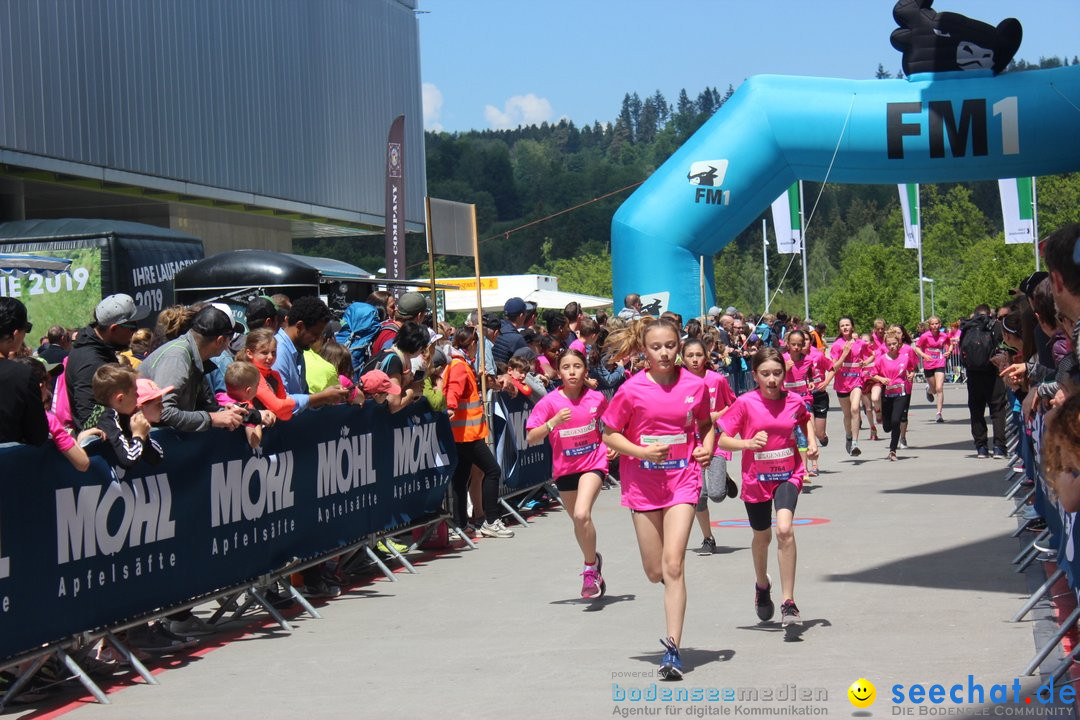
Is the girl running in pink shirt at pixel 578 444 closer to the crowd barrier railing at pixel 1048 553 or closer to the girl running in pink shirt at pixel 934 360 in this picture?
the crowd barrier railing at pixel 1048 553

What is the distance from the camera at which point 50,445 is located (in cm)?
667

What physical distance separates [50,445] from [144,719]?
1419 millimetres

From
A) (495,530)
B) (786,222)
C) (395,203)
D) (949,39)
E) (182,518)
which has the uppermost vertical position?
(949,39)

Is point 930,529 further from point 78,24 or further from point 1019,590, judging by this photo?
point 78,24

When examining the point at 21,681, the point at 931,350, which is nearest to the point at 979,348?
the point at 931,350

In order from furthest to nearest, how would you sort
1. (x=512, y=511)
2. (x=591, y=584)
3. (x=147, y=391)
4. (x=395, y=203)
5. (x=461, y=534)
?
(x=395, y=203), (x=512, y=511), (x=461, y=534), (x=591, y=584), (x=147, y=391)

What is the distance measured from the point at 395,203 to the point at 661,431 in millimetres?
25093

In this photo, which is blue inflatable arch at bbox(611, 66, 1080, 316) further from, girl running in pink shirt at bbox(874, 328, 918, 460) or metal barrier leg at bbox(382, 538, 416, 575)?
metal barrier leg at bbox(382, 538, 416, 575)

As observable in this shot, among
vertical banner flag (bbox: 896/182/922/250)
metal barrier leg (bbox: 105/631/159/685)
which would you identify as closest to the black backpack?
metal barrier leg (bbox: 105/631/159/685)

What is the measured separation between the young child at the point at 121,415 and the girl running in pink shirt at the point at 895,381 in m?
13.4

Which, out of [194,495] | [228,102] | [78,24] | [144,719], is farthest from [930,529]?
[228,102]

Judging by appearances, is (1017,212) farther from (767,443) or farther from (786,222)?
(767,443)

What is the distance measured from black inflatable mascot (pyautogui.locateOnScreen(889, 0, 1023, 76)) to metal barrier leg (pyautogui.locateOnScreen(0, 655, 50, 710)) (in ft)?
55.4

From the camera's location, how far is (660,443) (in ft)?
24.1
